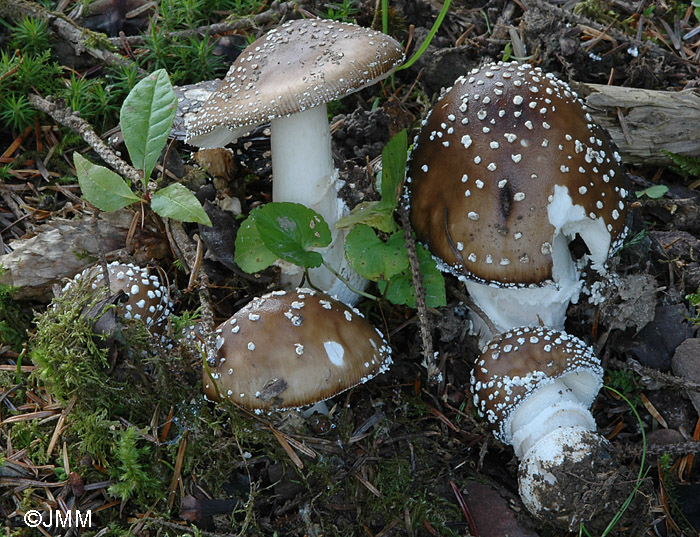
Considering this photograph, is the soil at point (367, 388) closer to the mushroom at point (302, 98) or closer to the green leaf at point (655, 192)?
the green leaf at point (655, 192)

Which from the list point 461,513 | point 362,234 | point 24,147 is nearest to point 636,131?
point 362,234

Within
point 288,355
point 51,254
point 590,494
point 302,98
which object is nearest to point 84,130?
point 51,254

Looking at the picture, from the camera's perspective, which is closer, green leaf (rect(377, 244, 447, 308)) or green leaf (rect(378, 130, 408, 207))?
green leaf (rect(378, 130, 408, 207))

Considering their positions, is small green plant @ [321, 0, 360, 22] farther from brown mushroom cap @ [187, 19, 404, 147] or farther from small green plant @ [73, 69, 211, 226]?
small green plant @ [73, 69, 211, 226]

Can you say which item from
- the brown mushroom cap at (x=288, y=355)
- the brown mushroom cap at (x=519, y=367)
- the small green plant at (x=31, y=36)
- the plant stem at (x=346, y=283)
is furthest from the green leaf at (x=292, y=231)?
the small green plant at (x=31, y=36)

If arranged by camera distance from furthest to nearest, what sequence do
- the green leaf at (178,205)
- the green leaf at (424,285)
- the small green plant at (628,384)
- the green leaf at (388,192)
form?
the small green plant at (628,384) → the green leaf at (424,285) → the green leaf at (388,192) → the green leaf at (178,205)

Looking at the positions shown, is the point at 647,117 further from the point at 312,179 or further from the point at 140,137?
the point at 140,137

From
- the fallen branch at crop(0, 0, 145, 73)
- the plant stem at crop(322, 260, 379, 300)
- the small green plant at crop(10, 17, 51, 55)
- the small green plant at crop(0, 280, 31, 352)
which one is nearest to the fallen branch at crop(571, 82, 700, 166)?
the plant stem at crop(322, 260, 379, 300)
